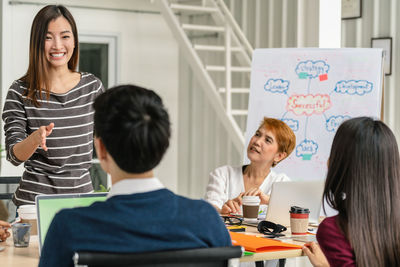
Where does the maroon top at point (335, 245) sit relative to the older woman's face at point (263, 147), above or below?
below

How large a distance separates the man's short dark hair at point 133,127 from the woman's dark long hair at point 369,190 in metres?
0.63

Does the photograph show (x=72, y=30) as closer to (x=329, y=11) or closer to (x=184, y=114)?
(x=329, y=11)

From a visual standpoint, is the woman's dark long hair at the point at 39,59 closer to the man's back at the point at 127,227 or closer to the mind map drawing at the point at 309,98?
the man's back at the point at 127,227

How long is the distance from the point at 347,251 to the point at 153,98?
2.52ft

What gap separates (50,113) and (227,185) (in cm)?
106

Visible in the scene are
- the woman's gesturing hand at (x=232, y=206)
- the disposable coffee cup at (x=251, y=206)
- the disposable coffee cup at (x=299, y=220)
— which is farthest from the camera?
the woman's gesturing hand at (x=232, y=206)

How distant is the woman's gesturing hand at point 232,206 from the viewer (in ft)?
9.51

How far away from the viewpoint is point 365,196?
177 centimetres

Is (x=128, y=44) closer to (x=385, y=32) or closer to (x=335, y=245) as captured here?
(x=385, y=32)

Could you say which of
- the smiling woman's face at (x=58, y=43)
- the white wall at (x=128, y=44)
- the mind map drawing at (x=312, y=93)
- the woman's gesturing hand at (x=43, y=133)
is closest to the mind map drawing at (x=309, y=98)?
the mind map drawing at (x=312, y=93)

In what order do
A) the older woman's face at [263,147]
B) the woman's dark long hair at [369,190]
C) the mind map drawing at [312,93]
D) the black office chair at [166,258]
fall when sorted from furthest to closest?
the mind map drawing at [312,93] → the older woman's face at [263,147] → the woman's dark long hair at [369,190] → the black office chair at [166,258]

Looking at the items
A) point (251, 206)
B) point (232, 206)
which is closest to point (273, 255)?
point (251, 206)

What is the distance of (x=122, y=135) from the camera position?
1.34 metres

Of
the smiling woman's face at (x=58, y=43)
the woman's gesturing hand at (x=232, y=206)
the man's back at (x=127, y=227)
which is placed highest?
the smiling woman's face at (x=58, y=43)
